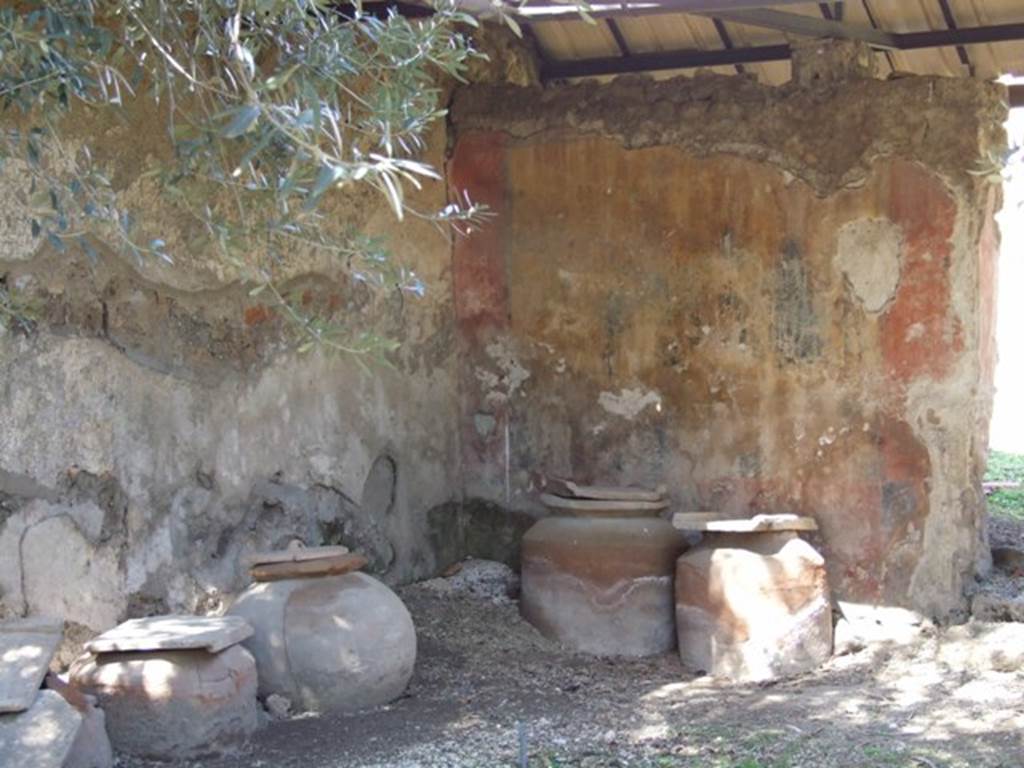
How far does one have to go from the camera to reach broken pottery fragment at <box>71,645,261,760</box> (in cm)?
461

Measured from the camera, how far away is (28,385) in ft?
16.2

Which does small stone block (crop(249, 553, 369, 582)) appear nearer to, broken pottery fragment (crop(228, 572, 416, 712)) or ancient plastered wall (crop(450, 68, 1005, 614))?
broken pottery fragment (crop(228, 572, 416, 712))

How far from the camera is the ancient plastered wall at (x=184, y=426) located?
4969mm

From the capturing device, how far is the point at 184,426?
18.1ft

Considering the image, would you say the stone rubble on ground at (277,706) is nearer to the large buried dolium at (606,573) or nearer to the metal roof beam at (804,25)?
the large buried dolium at (606,573)

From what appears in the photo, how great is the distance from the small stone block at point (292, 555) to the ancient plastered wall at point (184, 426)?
329mm

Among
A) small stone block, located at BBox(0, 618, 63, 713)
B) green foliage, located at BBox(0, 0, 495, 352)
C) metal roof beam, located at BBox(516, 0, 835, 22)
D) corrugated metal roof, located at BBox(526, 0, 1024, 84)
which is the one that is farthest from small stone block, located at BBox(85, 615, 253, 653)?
corrugated metal roof, located at BBox(526, 0, 1024, 84)

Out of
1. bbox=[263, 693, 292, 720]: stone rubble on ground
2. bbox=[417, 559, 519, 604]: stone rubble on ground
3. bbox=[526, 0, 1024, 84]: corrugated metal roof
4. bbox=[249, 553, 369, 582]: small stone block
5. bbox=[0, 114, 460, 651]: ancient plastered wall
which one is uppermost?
bbox=[526, 0, 1024, 84]: corrugated metal roof

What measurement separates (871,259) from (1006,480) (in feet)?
14.8

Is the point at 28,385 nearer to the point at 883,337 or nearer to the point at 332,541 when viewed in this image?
the point at 332,541

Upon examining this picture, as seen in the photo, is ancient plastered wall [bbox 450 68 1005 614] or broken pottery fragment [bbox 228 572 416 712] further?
ancient plastered wall [bbox 450 68 1005 614]

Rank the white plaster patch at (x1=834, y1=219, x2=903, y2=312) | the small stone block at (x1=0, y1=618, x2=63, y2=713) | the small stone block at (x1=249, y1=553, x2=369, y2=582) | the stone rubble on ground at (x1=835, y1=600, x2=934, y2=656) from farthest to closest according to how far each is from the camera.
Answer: the white plaster patch at (x1=834, y1=219, x2=903, y2=312) < the stone rubble on ground at (x1=835, y1=600, x2=934, y2=656) < the small stone block at (x1=249, y1=553, x2=369, y2=582) < the small stone block at (x1=0, y1=618, x2=63, y2=713)

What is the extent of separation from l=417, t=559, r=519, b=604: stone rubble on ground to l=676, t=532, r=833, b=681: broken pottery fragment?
3.36ft

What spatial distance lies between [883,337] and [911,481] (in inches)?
23.6
